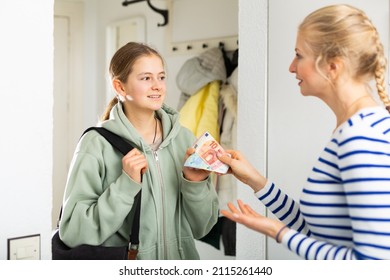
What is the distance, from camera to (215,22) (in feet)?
7.94

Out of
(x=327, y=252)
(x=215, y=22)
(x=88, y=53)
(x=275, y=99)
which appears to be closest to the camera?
(x=327, y=252)

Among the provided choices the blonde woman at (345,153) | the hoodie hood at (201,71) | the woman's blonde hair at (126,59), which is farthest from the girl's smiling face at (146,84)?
the hoodie hood at (201,71)

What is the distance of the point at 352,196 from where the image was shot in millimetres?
825

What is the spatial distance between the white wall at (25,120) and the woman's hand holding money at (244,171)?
1.39 ft

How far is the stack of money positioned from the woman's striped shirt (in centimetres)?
30

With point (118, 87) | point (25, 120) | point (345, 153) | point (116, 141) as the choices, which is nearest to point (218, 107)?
point (118, 87)

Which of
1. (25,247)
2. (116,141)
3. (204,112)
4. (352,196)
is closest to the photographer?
(352,196)

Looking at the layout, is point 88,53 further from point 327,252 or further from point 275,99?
point 327,252

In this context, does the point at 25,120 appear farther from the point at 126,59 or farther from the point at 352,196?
the point at 352,196

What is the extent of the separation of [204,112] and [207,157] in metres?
1.12

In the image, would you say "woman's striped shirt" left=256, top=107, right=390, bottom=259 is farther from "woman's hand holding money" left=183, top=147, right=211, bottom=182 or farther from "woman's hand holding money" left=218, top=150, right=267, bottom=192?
"woman's hand holding money" left=183, top=147, right=211, bottom=182

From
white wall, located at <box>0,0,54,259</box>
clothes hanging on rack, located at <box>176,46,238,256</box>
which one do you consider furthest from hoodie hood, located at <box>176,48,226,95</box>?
white wall, located at <box>0,0,54,259</box>

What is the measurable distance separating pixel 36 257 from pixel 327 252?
0.59 m

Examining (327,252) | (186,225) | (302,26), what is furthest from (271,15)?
(327,252)
